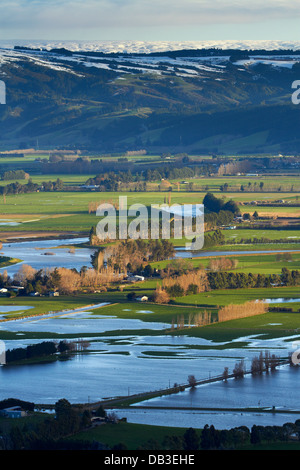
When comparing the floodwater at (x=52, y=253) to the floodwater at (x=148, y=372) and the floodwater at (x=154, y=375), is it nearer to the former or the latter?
the floodwater at (x=148, y=372)

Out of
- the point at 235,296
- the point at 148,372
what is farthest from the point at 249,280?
the point at 148,372

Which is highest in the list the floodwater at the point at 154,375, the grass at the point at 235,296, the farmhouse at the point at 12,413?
the grass at the point at 235,296

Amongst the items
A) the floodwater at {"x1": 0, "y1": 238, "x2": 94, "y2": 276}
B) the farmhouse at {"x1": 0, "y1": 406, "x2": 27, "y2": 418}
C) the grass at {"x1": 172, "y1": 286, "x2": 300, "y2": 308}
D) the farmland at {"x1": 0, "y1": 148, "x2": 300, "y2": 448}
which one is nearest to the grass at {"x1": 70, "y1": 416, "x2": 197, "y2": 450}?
the farmland at {"x1": 0, "y1": 148, "x2": 300, "y2": 448}

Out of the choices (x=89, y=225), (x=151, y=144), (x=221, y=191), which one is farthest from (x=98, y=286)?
(x=151, y=144)

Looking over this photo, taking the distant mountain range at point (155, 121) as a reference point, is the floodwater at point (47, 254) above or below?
below
